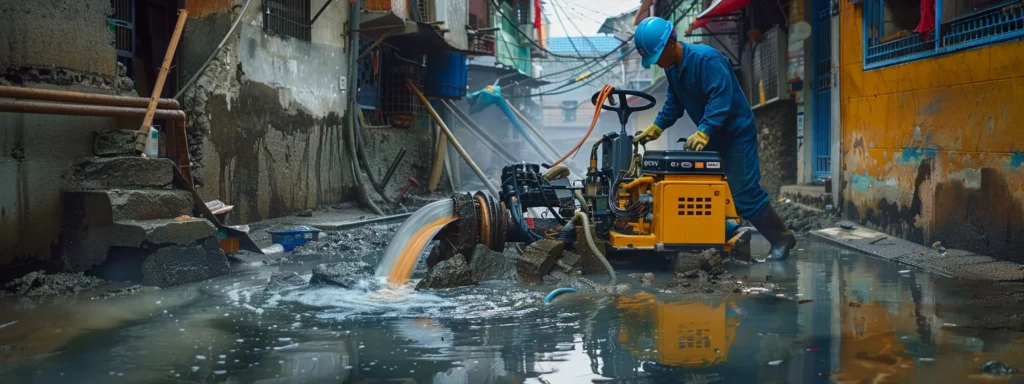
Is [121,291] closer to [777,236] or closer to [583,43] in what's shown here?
[777,236]

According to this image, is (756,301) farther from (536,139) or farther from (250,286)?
(536,139)

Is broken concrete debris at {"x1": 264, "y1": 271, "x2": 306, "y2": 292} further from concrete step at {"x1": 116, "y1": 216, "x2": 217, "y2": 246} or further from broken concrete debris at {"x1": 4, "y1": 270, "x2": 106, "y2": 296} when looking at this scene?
broken concrete debris at {"x1": 4, "y1": 270, "x2": 106, "y2": 296}

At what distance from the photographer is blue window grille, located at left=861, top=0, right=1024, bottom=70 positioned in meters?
6.41

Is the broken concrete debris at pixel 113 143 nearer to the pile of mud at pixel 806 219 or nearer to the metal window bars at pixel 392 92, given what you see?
the pile of mud at pixel 806 219

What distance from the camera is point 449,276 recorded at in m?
5.79

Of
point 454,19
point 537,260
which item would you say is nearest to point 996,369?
point 537,260

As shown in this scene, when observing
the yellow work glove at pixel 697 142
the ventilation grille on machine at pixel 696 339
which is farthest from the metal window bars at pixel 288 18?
the ventilation grille on machine at pixel 696 339

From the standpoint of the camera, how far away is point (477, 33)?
60.0ft

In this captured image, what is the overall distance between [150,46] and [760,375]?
780 centimetres

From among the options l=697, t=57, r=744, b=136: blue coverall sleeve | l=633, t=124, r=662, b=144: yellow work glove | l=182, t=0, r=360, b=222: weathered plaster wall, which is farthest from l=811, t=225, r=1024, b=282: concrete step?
l=182, t=0, r=360, b=222: weathered plaster wall

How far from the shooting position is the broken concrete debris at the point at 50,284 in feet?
18.2

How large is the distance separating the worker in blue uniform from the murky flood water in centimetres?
132

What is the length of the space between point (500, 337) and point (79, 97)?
12.1ft

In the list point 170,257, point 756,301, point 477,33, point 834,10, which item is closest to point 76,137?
point 170,257
